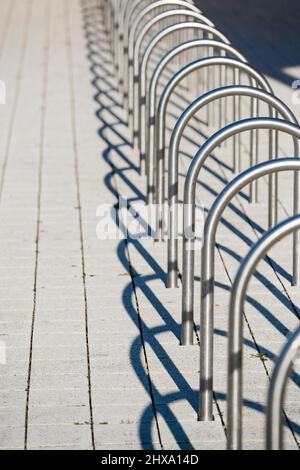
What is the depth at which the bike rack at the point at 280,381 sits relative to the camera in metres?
3.37

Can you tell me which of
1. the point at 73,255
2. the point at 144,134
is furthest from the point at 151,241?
the point at 144,134

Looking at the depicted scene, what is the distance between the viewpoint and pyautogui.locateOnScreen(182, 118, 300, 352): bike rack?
496 cm

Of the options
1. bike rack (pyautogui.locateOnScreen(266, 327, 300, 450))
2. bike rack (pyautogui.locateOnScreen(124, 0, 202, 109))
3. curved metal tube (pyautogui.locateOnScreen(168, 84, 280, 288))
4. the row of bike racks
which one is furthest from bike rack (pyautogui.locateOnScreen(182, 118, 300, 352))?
bike rack (pyautogui.locateOnScreen(124, 0, 202, 109))

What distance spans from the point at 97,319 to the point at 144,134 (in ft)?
9.96

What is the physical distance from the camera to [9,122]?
992cm

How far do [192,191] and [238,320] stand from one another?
1.44m

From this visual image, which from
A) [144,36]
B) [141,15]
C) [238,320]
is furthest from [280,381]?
[141,15]

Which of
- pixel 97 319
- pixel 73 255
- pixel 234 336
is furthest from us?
pixel 73 255

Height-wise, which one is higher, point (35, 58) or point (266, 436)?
point (35, 58)

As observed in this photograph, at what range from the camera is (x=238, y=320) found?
4031 mm

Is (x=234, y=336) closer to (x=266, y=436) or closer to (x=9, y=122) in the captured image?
(x=266, y=436)

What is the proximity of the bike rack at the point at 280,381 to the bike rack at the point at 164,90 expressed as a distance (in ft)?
9.73

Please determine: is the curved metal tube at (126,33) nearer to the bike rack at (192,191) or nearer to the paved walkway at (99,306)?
the paved walkway at (99,306)

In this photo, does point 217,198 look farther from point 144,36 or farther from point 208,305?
point 144,36
